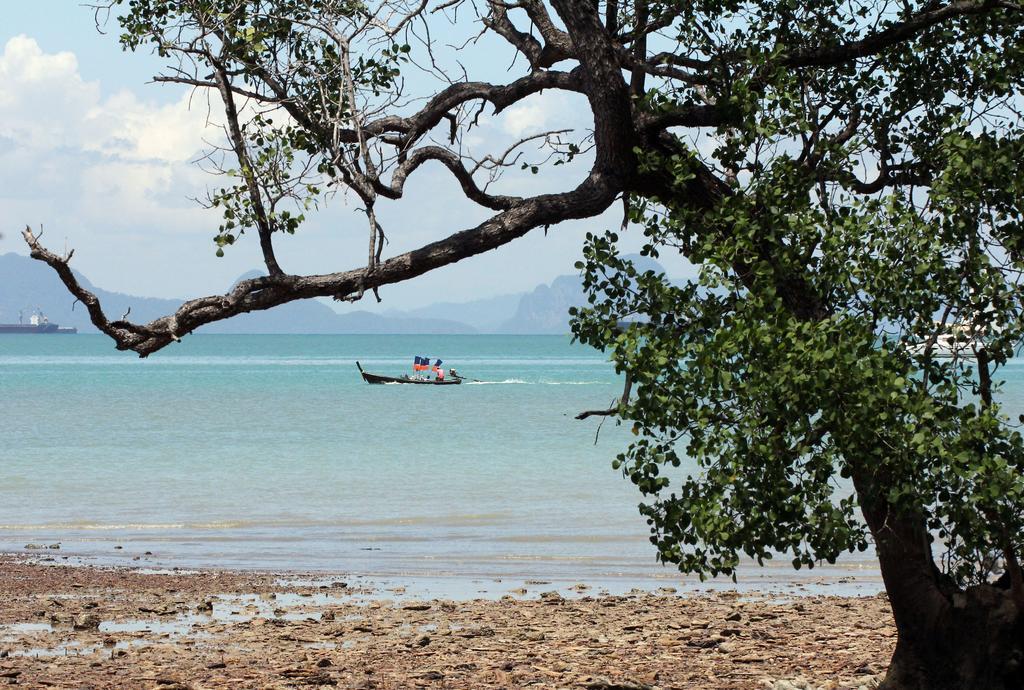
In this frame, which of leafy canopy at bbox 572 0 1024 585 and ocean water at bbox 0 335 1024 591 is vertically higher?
leafy canopy at bbox 572 0 1024 585

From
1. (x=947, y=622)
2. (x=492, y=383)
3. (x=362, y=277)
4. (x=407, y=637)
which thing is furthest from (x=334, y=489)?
(x=492, y=383)

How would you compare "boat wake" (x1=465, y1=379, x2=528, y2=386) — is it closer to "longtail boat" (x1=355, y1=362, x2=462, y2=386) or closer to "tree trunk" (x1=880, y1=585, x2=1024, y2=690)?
"longtail boat" (x1=355, y1=362, x2=462, y2=386)

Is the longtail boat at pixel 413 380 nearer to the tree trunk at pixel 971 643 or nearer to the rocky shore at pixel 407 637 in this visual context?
the rocky shore at pixel 407 637

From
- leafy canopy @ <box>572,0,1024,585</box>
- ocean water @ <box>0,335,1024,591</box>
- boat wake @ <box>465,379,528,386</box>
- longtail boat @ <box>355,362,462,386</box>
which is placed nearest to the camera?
leafy canopy @ <box>572,0,1024,585</box>

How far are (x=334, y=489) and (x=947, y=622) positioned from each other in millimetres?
19365

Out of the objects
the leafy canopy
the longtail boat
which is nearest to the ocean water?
the leafy canopy

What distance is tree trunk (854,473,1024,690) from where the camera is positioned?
8.16 m

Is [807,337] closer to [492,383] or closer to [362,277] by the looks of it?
[362,277]

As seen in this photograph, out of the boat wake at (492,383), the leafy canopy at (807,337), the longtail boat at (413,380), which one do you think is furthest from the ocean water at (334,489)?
the boat wake at (492,383)

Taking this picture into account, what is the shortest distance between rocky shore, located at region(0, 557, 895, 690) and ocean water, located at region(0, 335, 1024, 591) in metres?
2.02

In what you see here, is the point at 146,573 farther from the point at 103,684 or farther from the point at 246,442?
the point at 246,442

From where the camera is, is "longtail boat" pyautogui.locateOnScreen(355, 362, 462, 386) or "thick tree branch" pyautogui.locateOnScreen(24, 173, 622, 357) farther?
"longtail boat" pyautogui.locateOnScreen(355, 362, 462, 386)

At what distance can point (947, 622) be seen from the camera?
27.4 feet

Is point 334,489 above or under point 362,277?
under
